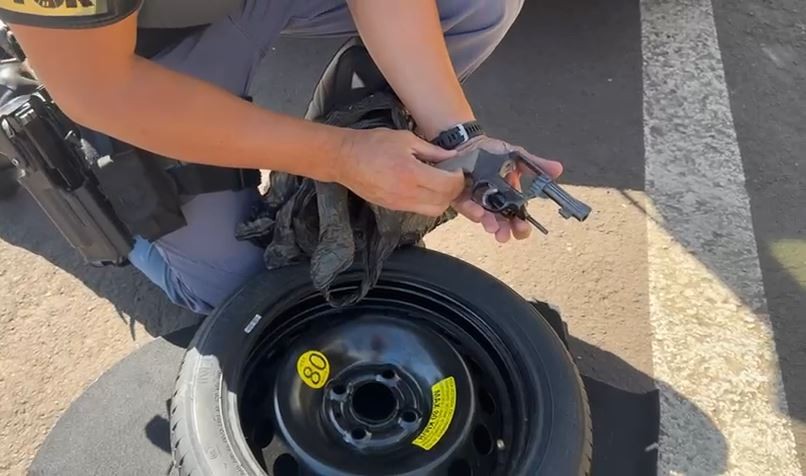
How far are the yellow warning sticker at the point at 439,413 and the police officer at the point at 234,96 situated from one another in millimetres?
317

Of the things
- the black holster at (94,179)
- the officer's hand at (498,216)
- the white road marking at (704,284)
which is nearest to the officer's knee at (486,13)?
the officer's hand at (498,216)

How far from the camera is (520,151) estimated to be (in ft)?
4.37

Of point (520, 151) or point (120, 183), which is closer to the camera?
point (520, 151)

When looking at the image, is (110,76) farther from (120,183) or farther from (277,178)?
(277,178)

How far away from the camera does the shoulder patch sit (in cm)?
100

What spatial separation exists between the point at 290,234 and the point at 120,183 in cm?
31

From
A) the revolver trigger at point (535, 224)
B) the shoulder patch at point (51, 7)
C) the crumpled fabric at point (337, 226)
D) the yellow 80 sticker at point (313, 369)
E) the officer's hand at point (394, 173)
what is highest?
the shoulder patch at point (51, 7)

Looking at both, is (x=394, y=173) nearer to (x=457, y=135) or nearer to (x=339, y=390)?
(x=457, y=135)

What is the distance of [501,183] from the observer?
129cm

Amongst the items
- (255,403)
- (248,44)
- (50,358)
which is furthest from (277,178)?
(50,358)

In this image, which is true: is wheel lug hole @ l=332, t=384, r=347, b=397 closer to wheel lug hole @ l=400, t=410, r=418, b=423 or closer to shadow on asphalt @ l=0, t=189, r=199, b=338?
wheel lug hole @ l=400, t=410, r=418, b=423

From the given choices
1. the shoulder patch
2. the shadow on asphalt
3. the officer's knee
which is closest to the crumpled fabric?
the officer's knee

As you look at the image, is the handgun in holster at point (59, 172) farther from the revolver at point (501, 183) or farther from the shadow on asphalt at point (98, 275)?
the revolver at point (501, 183)

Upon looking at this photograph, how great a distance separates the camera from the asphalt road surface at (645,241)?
1.82 meters
